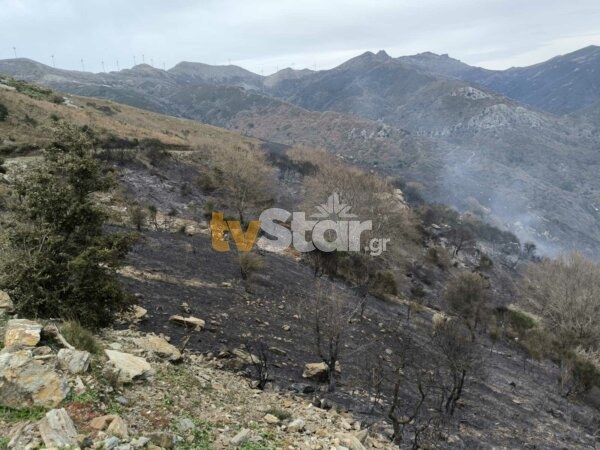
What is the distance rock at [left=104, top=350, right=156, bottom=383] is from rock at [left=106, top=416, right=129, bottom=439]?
3.68ft

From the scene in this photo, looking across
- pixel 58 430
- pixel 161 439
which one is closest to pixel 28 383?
pixel 58 430

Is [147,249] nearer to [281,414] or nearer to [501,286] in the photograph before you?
[281,414]

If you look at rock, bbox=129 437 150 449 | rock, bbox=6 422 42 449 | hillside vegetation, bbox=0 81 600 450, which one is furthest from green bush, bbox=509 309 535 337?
rock, bbox=6 422 42 449

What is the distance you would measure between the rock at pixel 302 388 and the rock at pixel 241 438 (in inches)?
154

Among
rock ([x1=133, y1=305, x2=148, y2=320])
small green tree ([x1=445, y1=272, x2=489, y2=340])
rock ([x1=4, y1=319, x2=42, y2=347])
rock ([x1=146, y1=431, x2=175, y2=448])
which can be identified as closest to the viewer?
rock ([x1=146, y1=431, x2=175, y2=448])

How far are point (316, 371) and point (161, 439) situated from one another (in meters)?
6.30

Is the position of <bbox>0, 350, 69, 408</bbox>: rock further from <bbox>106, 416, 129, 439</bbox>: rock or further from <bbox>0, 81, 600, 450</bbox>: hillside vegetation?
<bbox>106, 416, 129, 439</bbox>: rock

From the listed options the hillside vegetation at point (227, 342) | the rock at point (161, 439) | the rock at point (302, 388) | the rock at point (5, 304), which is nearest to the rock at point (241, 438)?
the hillside vegetation at point (227, 342)

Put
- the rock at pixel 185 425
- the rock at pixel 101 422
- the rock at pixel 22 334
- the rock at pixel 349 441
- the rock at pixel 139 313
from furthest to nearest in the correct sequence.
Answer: the rock at pixel 139 313 → the rock at pixel 349 441 → the rock at pixel 22 334 → the rock at pixel 185 425 → the rock at pixel 101 422

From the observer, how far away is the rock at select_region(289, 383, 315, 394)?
32.1ft

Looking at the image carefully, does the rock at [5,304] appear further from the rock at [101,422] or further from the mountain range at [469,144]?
the mountain range at [469,144]

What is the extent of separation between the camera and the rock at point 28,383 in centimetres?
512

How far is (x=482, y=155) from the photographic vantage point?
137750 millimetres

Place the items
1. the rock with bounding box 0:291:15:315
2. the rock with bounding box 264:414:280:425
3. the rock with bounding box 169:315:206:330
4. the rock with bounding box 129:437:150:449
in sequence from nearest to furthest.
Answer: the rock with bounding box 129:437:150:449
the rock with bounding box 264:414:280:425
the rock with bounding box 0:291:15:315
the rock with bounding box 169:315:206:330
